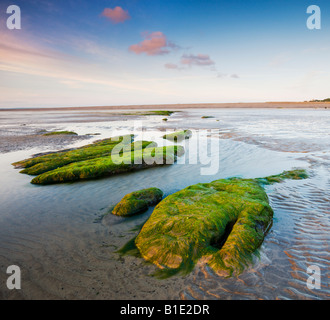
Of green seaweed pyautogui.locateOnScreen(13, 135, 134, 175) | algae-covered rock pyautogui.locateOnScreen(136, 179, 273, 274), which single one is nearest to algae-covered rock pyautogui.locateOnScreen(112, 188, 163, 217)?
algae-covered rock pyautogui.locateOnScreen(136, 179, 273, 274)

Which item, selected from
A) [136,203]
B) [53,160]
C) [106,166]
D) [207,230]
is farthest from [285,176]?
[53,160]

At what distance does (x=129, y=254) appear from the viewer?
486 cm

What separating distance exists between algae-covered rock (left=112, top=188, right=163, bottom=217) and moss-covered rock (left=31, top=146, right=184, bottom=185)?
396 centimetres

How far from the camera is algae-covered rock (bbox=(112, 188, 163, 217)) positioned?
6.77 metres

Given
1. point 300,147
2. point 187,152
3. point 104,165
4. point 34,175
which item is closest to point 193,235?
point 104,165

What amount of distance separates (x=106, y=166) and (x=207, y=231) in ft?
24.4

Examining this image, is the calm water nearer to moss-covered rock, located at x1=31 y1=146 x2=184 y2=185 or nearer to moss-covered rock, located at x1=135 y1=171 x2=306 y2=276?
moss-covered rock, located at x1=135 y1=171 x2=306 y2=276

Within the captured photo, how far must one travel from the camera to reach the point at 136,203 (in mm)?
6980

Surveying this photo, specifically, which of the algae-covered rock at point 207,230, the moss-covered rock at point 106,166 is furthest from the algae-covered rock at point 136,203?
the moss-covered rock at point 106,166

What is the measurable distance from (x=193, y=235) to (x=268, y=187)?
5.11 metres

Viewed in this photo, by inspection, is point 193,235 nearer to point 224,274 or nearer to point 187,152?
point 224,274
